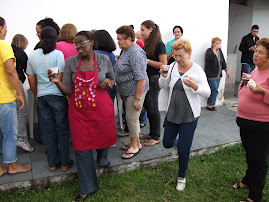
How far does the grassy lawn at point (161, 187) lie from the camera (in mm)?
2908

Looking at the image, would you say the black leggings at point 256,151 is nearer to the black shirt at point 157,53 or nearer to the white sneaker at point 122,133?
the black shirt at point 157,53

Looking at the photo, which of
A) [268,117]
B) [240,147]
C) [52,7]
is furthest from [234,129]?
[52,7]

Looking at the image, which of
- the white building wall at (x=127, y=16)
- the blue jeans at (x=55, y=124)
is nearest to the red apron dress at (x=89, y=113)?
the blue jeans at (x=55, y=124)

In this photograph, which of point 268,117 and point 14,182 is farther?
point 14,182

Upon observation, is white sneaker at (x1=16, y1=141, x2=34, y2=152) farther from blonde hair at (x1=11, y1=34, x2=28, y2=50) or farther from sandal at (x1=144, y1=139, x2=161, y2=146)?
sandal at (x1=144, y1=139, x2=161, y2=146)

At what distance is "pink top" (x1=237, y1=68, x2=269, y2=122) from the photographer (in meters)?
2.53

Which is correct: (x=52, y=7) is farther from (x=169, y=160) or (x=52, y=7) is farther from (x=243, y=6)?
(x=243, y=6)

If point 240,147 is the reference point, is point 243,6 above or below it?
above

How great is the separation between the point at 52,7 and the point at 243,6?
6.95 meters

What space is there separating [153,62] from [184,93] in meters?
1.09

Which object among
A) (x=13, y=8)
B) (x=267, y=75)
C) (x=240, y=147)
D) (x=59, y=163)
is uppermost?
(x=13, y=8)

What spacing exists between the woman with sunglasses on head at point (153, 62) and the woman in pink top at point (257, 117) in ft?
4.67

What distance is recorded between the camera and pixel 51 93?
2.91 m

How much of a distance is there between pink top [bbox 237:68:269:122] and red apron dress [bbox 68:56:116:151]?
1.52 m
